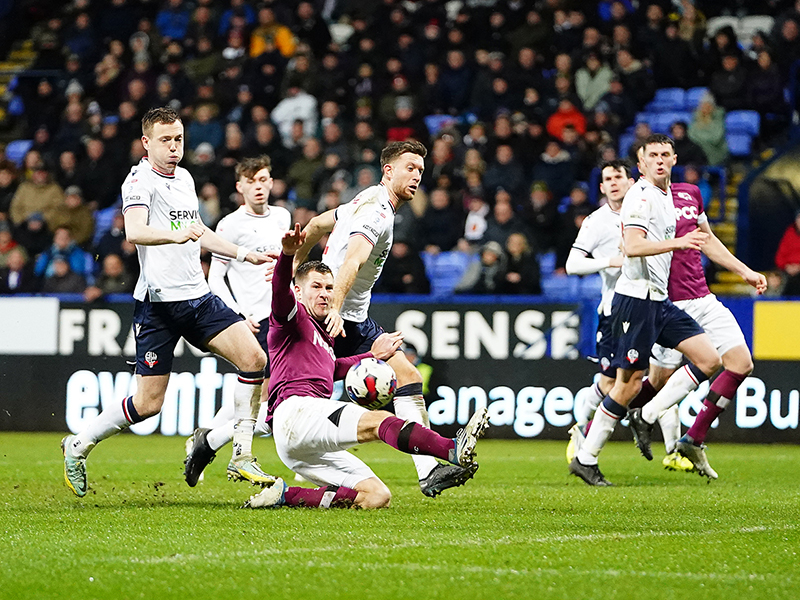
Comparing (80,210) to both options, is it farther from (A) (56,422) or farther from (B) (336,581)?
(B) (336,581)

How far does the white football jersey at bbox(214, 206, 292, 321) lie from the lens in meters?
9.70

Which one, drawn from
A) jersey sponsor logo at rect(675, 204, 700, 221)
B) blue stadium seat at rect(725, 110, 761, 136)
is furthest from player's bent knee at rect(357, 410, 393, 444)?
blue stadium seat at rect(725, 110, 761, 136)

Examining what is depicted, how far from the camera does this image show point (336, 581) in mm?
4688

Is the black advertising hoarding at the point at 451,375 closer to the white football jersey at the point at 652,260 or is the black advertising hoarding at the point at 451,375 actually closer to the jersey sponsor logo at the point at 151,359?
the white football jersey at the point at 652,260

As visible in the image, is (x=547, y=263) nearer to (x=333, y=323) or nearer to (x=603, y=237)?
(x=603, y=237)

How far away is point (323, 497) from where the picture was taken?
707 centimetres

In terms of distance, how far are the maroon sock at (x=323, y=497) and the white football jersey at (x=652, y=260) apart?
10.0ft

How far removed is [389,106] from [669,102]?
3.95 m

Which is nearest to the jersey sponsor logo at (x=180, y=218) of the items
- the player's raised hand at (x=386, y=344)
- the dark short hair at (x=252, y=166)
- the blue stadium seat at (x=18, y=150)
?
the player's raised hand at (x=386, y=344)

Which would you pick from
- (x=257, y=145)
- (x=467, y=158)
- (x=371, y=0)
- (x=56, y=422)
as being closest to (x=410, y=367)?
(x=56, y=422)

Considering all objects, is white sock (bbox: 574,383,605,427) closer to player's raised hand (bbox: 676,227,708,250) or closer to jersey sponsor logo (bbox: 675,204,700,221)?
jersey sponsor logo (bbox: 675,204,700,221)

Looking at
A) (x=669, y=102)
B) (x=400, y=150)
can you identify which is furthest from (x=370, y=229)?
(x=669, y=102)

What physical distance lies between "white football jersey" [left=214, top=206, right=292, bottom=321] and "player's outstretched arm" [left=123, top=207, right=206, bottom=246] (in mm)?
2309

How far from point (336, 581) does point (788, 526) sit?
285 cm
